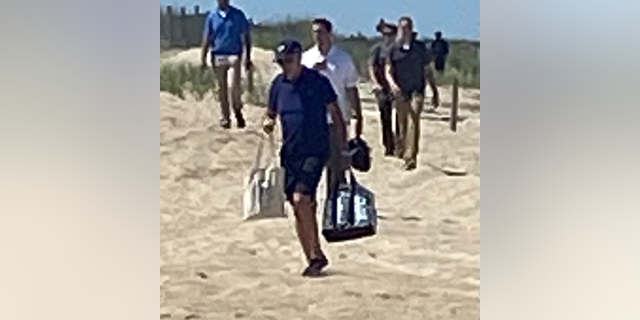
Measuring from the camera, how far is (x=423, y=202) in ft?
9.16

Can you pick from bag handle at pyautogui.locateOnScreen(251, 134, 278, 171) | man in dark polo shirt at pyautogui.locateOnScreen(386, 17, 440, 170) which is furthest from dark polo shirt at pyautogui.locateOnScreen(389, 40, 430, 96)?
bag handle at pyautogui.locateOnScreen(251, 134, 278, 171)

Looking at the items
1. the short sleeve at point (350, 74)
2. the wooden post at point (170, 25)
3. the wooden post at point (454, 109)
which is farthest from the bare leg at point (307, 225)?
the wooden post at point (170, 25)

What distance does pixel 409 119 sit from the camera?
9.11ft

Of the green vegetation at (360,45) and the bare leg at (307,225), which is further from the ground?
the green vegetation at (360,45)

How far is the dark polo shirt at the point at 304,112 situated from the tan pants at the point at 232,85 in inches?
3.9

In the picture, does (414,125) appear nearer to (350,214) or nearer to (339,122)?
(339,122)

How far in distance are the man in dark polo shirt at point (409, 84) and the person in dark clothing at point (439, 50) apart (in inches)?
0.9

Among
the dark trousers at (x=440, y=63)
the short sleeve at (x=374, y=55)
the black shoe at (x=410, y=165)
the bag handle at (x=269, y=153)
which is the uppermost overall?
the short sleeve at (x=374, y=55)

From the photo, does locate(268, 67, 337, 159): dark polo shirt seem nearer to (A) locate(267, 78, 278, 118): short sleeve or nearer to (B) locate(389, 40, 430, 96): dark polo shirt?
(A) locate(267, 78, 278, 118): short sleeve

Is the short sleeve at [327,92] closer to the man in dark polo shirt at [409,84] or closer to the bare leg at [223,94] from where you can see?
the man in dark polo shirt at [409,84]

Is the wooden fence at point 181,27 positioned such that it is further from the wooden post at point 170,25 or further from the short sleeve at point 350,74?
A: the short sleeve at point 350,74

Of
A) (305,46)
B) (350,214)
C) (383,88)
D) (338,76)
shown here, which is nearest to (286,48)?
(305,46)

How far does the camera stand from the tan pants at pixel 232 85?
2766 millimetres
